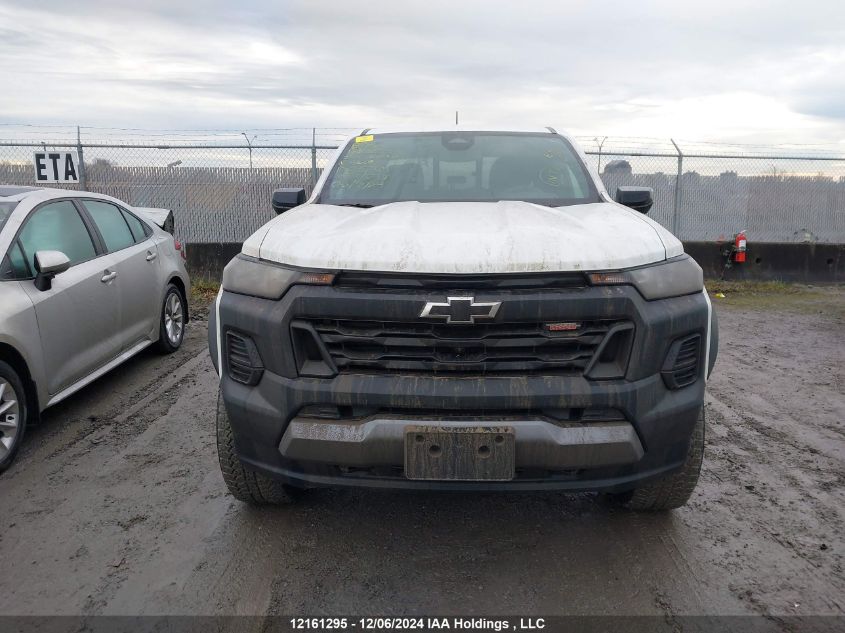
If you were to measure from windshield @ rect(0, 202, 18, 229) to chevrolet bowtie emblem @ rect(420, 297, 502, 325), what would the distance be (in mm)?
3156

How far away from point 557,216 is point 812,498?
1.95m

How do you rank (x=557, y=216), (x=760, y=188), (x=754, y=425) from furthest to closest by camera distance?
(x=760, y=188)
(x=754, y=425)
(x=557, y=216)

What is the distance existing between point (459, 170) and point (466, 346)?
1.74m

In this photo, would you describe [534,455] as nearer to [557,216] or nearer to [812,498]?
[557,216]

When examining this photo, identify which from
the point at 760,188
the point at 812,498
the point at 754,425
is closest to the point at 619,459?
the point at 812,498

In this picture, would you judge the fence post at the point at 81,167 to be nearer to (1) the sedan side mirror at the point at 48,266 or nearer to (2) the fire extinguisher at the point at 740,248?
(1) the sedan side mirror at the point at 48,266

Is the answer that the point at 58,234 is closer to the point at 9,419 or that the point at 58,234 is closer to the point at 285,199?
the point at 9,419

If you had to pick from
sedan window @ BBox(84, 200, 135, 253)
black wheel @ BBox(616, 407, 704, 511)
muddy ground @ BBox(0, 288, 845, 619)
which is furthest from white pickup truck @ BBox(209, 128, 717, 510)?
sedan window @ BBox(84, 200, 135, 253)

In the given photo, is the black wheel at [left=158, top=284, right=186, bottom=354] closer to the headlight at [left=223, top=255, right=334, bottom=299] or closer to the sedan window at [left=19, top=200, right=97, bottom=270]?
the sedan window at [left=19, top=200, right=97, bottom=270]

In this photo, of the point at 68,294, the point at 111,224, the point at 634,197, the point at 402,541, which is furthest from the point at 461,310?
the point at 111,224

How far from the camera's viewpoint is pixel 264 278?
266cm

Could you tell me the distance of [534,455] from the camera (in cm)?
244

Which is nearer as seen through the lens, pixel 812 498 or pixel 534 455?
pixel 534 455

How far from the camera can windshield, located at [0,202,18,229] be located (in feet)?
13.8
